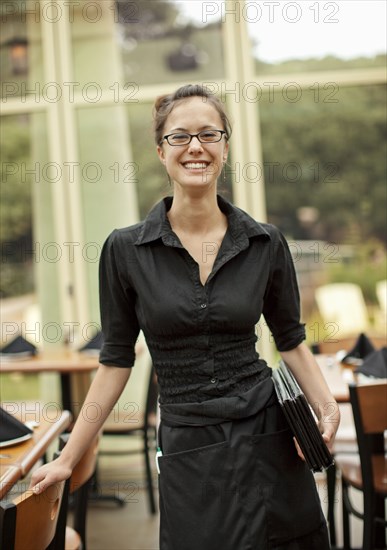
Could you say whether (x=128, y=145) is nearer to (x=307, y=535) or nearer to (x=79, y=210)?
(x=79, y=210)

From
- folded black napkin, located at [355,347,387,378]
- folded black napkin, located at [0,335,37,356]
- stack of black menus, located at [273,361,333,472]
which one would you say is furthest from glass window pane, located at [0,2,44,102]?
stack of black menus, located at [273,361,333,472]

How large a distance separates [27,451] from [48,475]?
0.69m

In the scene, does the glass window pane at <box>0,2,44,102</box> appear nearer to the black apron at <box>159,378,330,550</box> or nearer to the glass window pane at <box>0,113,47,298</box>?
the glass window pane at <box>0,113,47,298</box>

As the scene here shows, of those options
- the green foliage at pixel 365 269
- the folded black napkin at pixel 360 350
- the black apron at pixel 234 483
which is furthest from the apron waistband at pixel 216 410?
the green foliage at pixel 365 269

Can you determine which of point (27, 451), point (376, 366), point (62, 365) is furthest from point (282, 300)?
point (62, 365)

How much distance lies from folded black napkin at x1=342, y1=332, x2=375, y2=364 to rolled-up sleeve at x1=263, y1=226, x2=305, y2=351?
1.90 meters

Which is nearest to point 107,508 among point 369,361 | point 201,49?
point 369,361

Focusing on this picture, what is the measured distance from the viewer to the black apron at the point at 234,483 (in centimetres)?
154

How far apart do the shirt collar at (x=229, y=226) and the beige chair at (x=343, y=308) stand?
3.31 meters

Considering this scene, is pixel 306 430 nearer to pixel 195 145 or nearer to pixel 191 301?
pixel 191 301

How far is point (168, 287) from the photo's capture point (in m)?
1.64

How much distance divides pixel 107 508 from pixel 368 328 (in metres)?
2.14

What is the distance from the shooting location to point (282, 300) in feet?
5.78

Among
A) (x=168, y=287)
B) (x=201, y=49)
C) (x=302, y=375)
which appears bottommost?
(x=302, y=375)
